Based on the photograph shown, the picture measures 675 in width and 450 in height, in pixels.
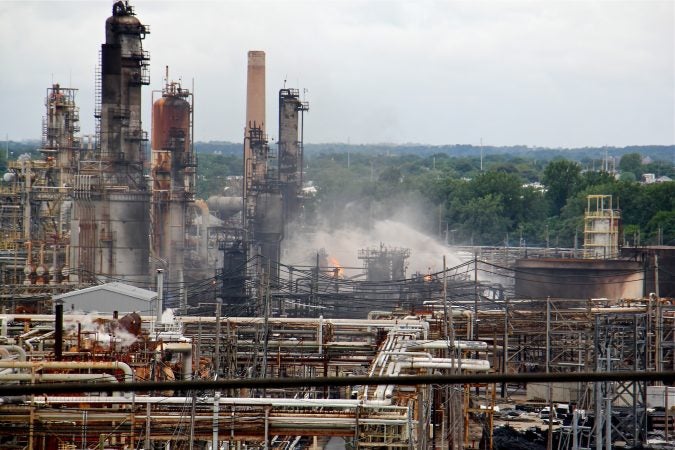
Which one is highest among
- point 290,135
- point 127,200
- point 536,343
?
point 290,135

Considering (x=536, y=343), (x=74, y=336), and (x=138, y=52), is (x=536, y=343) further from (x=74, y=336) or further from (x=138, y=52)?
(x=138, y=52)

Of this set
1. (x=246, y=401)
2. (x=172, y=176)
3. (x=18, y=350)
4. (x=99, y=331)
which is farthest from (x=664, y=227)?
(x=246, y=401)

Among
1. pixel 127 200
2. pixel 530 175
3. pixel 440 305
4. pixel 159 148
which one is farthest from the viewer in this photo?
pixel 530 175

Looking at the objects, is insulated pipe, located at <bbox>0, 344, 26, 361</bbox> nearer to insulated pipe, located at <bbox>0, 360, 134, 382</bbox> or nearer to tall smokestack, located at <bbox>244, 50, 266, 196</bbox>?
insulated pipe, located at <bbox>0, 360, 134, 382</bbox>

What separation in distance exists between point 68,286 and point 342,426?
23.1 m

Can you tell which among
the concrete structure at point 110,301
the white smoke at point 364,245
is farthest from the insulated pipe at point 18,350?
the white smoke at point 364,245

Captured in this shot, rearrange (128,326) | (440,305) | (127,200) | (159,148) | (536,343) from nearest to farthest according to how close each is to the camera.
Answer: (128,326) → (536,343) → (440,305) → (127,200) → (159,148)

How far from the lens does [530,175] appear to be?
5340 inches

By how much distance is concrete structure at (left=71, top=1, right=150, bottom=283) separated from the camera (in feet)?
128

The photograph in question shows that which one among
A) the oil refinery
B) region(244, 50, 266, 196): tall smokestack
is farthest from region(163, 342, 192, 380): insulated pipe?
region(244, 50, 266, 196): tall smokestack

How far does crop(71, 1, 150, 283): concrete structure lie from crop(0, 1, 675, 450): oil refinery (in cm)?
6

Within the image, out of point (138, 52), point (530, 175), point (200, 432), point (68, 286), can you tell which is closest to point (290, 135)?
point (138, 52)

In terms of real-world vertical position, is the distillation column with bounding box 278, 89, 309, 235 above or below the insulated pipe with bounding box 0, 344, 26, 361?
above

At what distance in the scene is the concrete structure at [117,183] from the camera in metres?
39.2
